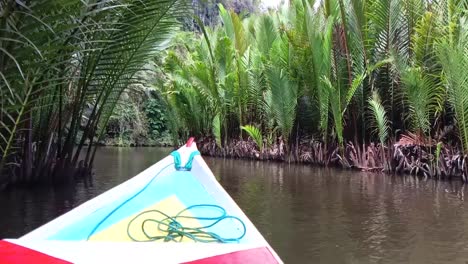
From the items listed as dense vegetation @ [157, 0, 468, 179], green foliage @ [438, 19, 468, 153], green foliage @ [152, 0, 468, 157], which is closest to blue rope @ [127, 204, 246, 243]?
dense vegetation @ [157, 0, 468, 179]

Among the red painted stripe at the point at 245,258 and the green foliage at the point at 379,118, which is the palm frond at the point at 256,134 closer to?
the green foliage at the point at 379,118

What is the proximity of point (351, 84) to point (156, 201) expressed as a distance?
1002 centimetres

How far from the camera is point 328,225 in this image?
19.3 ft

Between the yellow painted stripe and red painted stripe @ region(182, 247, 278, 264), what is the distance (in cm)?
67

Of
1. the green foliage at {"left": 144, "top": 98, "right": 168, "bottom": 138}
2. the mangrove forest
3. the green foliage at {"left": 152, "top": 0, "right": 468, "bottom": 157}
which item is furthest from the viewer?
the green foliage at {"left": 144, "top": 98, "right": 168, "bottom": 138}

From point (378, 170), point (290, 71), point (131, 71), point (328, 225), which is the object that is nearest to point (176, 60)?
point (290, 71)

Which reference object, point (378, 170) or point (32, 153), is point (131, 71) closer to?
A: point (32, 153)

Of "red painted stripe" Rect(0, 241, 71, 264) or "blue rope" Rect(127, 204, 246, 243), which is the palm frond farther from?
"red painted stripe" Rect(0, 241, 71, 264)

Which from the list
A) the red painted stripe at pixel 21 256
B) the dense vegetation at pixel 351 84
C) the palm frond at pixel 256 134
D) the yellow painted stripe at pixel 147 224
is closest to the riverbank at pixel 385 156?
the dense vegetation at pixel 351 84

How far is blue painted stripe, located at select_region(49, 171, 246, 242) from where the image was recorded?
126 inches

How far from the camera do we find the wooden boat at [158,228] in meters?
2.34

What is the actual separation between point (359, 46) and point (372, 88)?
115cm

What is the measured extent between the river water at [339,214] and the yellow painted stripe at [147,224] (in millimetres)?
1154

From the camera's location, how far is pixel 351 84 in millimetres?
13109
